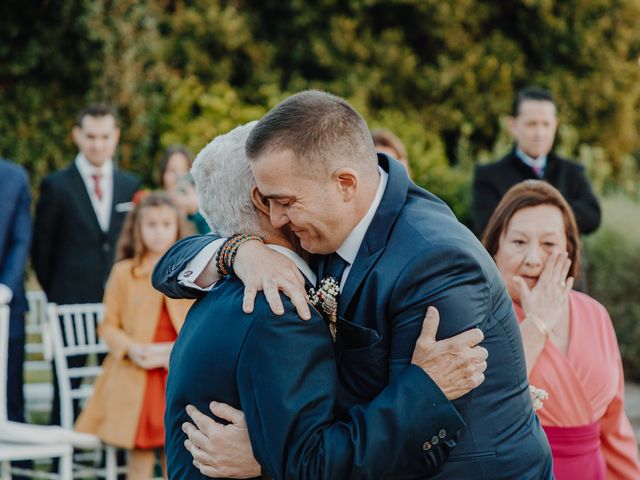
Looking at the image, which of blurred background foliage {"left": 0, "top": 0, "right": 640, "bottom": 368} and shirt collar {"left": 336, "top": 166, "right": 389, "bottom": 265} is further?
blurred background foliage {"left": 0, "top": 0, "right": 640, "bottom": 368}

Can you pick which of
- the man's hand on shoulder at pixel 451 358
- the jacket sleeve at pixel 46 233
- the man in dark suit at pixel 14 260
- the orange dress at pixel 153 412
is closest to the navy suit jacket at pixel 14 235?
the man in dark suit at pixel 14 260

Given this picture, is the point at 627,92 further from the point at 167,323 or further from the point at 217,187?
the point at 217,187

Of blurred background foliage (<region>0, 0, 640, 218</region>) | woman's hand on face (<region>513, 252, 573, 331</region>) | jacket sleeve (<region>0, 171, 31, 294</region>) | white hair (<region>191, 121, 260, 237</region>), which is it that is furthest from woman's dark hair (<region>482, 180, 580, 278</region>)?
blurred background foliage (<region>0, 0, 640, 218</region>)

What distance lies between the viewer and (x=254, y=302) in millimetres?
2266

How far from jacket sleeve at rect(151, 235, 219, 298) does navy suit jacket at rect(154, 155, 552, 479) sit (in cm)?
54

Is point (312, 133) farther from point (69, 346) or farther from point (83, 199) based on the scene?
point (83, 199)

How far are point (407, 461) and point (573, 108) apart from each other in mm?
13316

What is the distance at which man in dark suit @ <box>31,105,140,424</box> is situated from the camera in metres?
6.72

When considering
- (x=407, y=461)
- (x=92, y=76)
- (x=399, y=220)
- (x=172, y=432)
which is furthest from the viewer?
(x=92, y=76)

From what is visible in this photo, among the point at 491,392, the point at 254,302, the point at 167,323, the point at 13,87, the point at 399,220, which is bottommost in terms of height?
the point at 167,323

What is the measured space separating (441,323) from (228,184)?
70 cm

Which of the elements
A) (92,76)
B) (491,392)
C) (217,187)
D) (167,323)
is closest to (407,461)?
(491,392)

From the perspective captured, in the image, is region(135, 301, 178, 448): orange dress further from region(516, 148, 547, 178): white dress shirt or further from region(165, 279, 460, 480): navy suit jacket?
region(165, 279, 460, 480): navy suit jacket

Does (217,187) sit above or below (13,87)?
below
